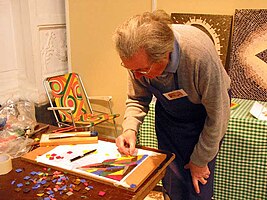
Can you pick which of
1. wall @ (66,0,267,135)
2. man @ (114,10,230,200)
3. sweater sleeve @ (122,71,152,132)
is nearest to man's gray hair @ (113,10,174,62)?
man @ (114,10,230,200)

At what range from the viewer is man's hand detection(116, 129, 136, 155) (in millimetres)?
1574

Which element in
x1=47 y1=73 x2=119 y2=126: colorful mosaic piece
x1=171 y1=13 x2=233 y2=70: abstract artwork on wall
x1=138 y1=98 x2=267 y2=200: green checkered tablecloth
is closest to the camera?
x1=138 y1=98 x2=267 y2=200: green checkered tablecloth

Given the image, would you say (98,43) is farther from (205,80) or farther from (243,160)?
(205,80)

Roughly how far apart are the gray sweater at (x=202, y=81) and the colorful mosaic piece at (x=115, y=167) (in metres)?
0.31

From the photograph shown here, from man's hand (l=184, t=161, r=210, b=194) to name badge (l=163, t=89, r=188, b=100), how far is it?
1.12 ft

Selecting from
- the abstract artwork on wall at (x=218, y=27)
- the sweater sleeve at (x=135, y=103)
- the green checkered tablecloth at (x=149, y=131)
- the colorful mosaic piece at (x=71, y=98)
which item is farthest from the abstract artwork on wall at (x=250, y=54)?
the sweater sleeve at (x=135, y=103)

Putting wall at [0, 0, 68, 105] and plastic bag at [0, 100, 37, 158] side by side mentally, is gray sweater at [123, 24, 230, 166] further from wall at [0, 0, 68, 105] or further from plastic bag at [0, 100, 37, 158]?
wall at [0, 0, 68, 105]

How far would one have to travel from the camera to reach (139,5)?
3.35 metres

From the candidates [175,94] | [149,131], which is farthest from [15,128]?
[149,131]

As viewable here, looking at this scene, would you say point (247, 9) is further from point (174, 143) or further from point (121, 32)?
point (121, 32)

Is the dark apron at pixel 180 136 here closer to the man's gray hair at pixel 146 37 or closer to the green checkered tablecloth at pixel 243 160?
the man's gray hair at pixel 146 37

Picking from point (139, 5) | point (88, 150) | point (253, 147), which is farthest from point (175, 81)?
point (139, 5)

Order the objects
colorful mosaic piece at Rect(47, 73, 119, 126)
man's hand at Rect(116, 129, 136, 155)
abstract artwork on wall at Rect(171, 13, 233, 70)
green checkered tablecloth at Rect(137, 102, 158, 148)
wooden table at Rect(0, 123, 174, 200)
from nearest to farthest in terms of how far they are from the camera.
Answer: wooden table at Rect(0, 123, 174, 200)
man's hand at Rect(116, 129, 136, 155)
green checkered tablecloth at Rect(137, 102, 158, 148)
abstract artwork on wall at Rect(171, 13, 233, 70)
colorful mosaic piece at Rect(47, 73, 119, 126)

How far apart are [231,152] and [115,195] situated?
1.48 metres
